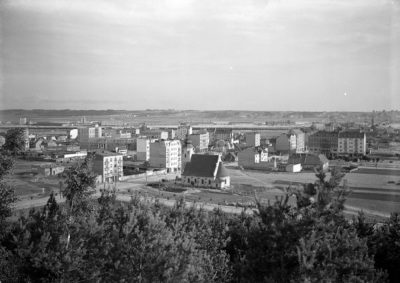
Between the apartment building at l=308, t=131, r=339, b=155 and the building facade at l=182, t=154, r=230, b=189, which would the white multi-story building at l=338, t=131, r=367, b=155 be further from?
the building facade at l=182, t=154, r=230, b=189

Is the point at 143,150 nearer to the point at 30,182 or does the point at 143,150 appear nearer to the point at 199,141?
the point at 199,141

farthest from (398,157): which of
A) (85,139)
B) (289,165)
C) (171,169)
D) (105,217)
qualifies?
(105,217)

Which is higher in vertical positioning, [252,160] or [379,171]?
[252,160]

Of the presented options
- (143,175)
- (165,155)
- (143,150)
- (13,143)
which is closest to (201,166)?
(143,175)

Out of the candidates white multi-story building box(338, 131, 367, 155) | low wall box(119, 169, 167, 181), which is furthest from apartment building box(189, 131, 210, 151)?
low wall box(119, 169, 167, 181)

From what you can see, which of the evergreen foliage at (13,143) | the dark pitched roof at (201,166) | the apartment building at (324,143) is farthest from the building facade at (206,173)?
the apartment building at (324,143)

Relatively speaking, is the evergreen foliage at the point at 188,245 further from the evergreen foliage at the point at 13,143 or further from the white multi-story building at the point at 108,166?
the white multi-story building at the point at 108,166

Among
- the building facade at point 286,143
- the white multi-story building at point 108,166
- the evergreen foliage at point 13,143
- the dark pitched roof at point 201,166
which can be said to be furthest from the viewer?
the building facade at point 286,143
